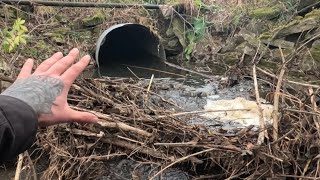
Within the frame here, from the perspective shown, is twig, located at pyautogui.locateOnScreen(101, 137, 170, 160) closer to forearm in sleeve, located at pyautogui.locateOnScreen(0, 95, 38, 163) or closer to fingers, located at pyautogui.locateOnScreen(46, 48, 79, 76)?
fingers, located at pyautogui.locateOnScreen(46, 48, 79, 76)

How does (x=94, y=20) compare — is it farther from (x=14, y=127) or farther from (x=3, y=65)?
(x=14, y=127)

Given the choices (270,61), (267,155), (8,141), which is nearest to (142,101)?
(267,155)

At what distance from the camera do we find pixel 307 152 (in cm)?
305

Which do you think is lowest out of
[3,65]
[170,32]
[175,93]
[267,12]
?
[175,93]

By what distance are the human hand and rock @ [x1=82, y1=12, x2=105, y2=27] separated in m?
9.61

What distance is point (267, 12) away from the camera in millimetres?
11578

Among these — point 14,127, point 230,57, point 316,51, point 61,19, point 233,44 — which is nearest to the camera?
point 14,127

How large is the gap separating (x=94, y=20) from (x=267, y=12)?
474 centimetres

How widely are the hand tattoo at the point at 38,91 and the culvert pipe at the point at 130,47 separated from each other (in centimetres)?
887

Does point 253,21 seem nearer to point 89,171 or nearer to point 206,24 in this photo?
point 206,24

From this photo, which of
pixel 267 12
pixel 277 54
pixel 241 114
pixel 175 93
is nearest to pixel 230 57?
pixel 277 54

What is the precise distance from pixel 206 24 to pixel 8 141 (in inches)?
433

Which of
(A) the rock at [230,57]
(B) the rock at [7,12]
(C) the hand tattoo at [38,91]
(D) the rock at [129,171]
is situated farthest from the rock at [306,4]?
(C) the hand tattoo at [38,91]

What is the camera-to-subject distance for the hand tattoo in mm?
1591
